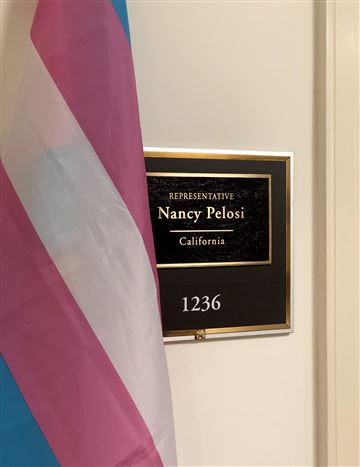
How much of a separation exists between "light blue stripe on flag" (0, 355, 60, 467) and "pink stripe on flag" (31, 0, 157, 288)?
30 cm

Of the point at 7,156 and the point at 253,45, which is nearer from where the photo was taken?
the point at 7,156

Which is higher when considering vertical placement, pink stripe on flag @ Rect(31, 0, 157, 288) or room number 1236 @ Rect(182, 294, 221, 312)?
pink stripe on flag @ Rect(31, 0, 157, 288)

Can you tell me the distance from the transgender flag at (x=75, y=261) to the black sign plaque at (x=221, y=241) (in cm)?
16

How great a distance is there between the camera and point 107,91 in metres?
0.63

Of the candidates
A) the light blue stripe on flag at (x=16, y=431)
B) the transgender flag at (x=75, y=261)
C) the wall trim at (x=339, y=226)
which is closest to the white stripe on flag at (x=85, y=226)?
the transgender flag at (x=75, y=261)

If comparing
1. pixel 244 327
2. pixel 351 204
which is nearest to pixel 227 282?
pixel 244 327

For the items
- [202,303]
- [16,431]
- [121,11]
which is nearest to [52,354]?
[16,431]

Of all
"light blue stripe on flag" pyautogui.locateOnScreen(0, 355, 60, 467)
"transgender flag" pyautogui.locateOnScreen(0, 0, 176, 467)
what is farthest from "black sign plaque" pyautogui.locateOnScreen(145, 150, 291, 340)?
"light blue stripe on flag" pyautogui.locateOnScreen(0, 355, 60, 467)

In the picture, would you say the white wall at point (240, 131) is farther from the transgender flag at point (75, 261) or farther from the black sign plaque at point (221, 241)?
the transgender flag at point (75, 261)

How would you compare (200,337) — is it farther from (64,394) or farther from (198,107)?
(198,107)

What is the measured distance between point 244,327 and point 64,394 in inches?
14.2

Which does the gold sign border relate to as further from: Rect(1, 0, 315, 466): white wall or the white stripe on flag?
the white stripe on flag

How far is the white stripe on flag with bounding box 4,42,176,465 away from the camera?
0.62 m

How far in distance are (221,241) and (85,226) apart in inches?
11.5
